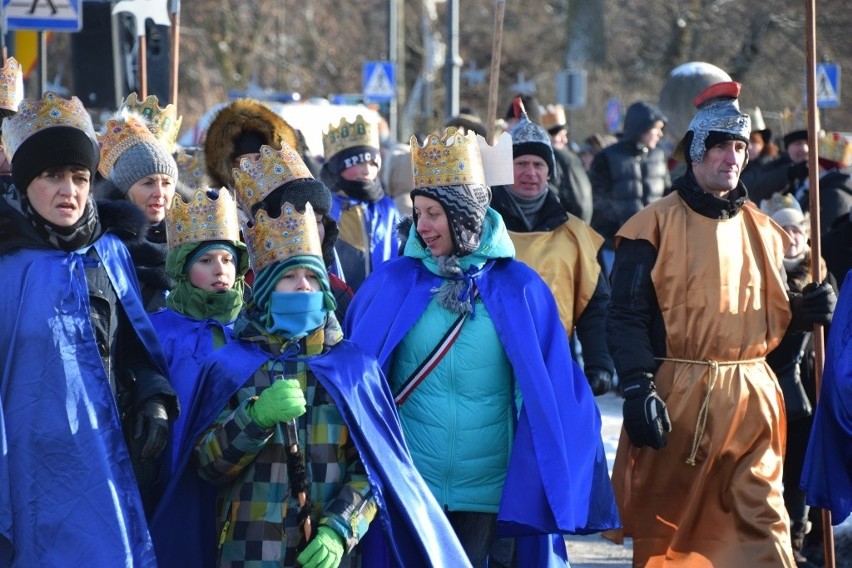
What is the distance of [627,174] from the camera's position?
14.4 meters

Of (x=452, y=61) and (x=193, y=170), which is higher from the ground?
(x=452, y=61)

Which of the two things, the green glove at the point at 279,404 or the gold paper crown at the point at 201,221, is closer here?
the green glove at the point at 279,404

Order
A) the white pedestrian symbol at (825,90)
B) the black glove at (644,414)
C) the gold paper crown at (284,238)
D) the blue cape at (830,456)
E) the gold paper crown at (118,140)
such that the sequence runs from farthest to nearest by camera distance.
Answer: the white pedestrian symbol at (825,90) → the gold paper crown at (118,140) → the black glove at (644,414) → the blue cape at (830,456) → the gold paper crown at (284,238)

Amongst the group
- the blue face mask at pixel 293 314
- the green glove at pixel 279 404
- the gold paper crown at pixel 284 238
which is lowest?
the green glove at pixel 279 404

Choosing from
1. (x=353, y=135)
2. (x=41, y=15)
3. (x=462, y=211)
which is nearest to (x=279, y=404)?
(x=462, y=211)

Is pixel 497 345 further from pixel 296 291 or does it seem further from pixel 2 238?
pixel 2 238

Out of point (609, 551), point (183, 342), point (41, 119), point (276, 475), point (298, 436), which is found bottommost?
point (609, 551)

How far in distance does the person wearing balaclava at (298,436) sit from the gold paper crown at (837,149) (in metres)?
6.90

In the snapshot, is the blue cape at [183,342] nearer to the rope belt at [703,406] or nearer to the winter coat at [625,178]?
the rope belt at [703,406]

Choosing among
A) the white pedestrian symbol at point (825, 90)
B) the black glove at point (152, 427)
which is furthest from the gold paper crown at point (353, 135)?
the white pedestrian symbol at point (825, 90)

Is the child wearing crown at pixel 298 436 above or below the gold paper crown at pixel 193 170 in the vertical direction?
below

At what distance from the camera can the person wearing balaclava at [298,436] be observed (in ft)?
16.4

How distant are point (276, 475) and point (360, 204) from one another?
4579mm

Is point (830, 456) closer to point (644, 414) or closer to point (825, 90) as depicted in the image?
point (644, 414)
